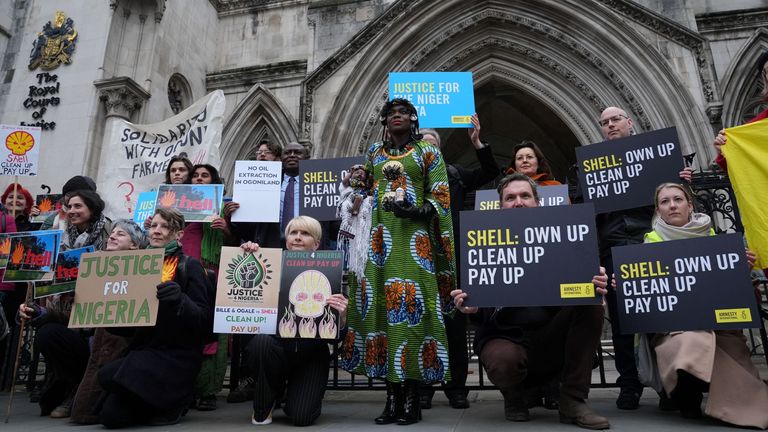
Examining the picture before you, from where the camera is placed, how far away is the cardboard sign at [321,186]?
17.8ft

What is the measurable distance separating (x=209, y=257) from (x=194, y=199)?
580 millimetres

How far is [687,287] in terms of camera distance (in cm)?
325

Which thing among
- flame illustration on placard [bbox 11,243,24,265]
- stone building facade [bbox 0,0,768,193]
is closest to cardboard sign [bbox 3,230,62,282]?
flame illustration on placard [bbox 11,243,24,265]

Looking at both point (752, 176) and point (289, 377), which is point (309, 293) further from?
point (752, 176)

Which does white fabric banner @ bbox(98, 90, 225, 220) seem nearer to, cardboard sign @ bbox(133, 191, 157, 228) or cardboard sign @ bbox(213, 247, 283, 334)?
cardboard sign @ bbox(133, 191, 157, 228)

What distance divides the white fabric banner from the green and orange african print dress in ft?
12.9

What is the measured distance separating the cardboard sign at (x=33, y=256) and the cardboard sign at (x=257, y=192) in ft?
5.01

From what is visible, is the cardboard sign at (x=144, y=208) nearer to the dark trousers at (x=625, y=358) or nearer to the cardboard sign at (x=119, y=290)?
the cardboard sign at (x=119, y=290)

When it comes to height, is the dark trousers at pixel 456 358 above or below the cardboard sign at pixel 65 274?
below

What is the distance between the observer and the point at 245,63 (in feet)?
45.8

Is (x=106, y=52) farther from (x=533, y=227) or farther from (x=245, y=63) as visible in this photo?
(x=533, y=227)

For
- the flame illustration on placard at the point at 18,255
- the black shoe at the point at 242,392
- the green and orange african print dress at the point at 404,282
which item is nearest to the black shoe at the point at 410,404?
the green and orange african print dress at the point at 404,282

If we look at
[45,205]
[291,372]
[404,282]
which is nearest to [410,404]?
[404,282]

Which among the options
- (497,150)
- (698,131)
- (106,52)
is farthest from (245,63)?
(698,131)
